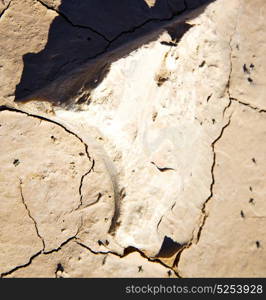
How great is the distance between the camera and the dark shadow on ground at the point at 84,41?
252 centimetres

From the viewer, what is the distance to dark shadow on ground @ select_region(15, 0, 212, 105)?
8.27ft

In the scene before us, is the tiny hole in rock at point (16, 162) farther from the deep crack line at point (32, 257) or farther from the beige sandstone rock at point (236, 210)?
the beige sandstone rock at point (236, 210)

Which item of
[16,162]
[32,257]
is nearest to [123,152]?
[16,162]

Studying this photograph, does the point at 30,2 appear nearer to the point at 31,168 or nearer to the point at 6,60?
the point at 6,60

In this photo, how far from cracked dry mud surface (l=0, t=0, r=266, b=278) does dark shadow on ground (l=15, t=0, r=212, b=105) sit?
0.5 inches

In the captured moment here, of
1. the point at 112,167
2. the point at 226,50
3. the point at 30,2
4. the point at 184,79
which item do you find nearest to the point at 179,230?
the point at 112,167

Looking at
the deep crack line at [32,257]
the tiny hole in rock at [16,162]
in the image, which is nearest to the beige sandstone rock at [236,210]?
the deep crack line at [32,257]

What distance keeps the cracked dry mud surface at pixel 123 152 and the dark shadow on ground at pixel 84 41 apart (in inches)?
0.5

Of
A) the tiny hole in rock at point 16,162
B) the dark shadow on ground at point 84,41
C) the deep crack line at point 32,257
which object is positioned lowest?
the deep crack line at point 32,257

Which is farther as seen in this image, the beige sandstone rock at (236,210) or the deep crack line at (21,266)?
the beige sandstone rock at (236,210)

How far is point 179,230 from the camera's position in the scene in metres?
2.72

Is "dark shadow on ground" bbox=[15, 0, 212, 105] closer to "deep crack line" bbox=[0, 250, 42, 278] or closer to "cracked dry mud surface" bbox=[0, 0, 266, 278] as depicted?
"cracked dry mud surface" bbox=[0, 0, 266, 278]

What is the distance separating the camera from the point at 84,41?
114 inches

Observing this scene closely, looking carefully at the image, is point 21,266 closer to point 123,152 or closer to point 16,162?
point 16,162
